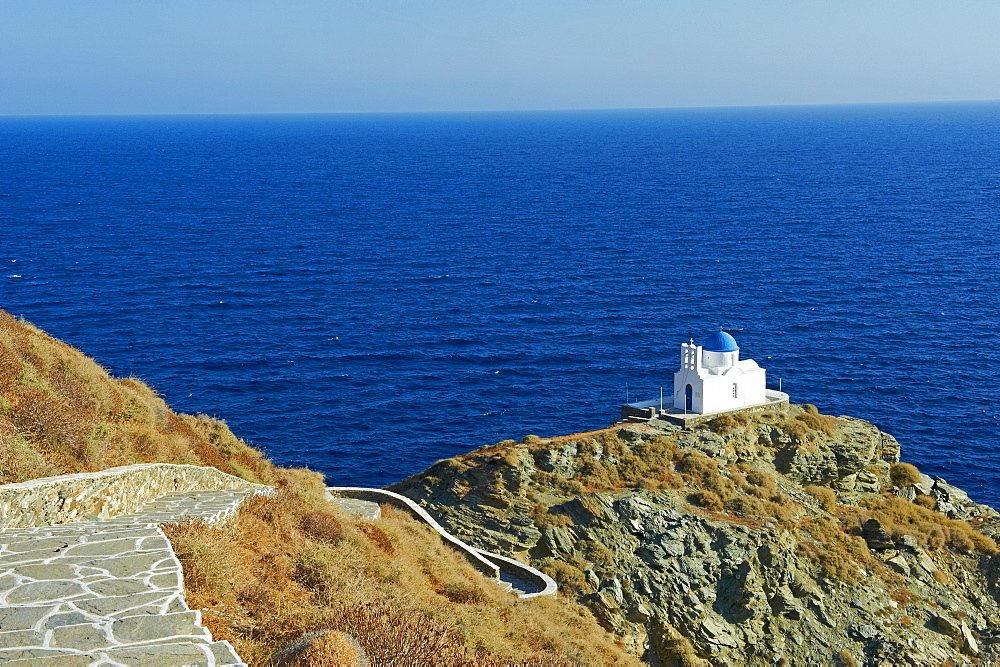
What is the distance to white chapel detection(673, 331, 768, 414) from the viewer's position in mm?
51438

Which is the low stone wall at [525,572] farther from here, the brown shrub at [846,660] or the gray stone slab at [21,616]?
the gray stone slab at [21,616]

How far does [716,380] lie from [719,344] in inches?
104

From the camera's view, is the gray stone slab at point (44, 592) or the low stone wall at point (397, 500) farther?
the low stone wall at point (397, 500)

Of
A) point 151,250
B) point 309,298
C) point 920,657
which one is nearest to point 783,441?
point 920,657

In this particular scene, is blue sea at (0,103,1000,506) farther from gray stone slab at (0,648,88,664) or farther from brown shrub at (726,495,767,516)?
gray stone slab at (0,648,88,664)

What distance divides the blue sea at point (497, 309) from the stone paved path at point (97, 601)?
43.9 meters

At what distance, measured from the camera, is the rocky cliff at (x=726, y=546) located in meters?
37.6

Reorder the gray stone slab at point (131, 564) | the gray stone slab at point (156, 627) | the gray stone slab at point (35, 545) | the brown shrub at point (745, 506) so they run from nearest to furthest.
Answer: the gray stone slab at point (156, 627) → the gray stone slab at point (131, 564) → the gray stone slab at point (35, 545) → the brown shrub at point (745, 506)

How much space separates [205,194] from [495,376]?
372 feet

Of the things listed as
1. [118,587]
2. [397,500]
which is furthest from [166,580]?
[397,500]

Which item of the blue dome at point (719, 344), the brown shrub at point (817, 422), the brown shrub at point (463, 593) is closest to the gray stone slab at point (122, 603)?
the brown shrub at point (463, 593)

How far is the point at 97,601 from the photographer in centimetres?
1202

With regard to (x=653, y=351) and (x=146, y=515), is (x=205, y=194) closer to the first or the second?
(x=653, y=351)

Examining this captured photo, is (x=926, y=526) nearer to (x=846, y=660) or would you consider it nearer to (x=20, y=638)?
(x=846, y=660)
